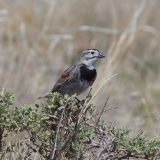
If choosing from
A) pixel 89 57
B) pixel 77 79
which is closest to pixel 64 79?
pixel 77 79

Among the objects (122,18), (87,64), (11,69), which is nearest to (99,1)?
(122,18)

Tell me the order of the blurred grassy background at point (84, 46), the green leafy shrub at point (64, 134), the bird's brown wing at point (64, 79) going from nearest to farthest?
the green leafy shrub at point (64, 134) → the bird's brown wing at point (64, 79) → the blurred grassy background at point (84, 46)

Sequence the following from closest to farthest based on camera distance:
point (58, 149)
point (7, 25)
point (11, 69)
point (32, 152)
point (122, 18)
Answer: point (58, 149) → point (32, 152) → point (11, 69) → point (7, 25) → point (122, 18)

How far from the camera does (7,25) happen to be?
1132 cm

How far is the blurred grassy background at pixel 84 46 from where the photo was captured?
8031 millimetres

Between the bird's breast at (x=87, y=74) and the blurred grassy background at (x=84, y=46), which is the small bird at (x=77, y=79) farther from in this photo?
the blurred grassy background at (x=84, y=46)

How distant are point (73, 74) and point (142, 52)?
19.4ft

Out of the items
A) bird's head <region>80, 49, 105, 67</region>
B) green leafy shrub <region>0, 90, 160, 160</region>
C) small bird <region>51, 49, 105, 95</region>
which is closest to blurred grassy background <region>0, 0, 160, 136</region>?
bird's head <region>80, 49, 105, 67</region>

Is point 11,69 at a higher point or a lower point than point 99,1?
lower

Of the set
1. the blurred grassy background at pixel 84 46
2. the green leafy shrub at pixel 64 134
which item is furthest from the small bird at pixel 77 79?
the green leafy shrub at pixel 64 134

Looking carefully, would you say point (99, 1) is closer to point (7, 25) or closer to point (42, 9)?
point (42, 9)

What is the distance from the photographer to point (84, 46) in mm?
11523

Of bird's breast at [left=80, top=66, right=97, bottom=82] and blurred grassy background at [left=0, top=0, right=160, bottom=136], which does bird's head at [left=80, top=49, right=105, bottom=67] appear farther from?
blurred grassy background at [left=0, top=0, right=160, bottom=136]

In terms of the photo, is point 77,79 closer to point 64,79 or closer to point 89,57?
point 64,79
